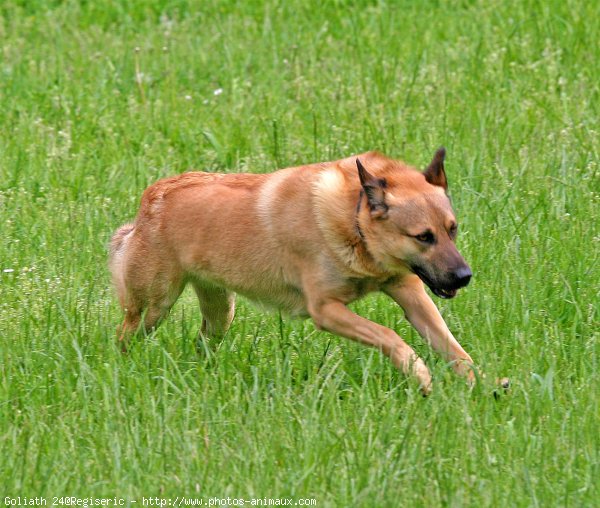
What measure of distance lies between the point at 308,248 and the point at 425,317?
2.23 feet

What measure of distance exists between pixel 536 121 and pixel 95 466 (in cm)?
518

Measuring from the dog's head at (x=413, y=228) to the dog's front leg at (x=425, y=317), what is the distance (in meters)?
0.21

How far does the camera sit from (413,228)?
5.85 meters

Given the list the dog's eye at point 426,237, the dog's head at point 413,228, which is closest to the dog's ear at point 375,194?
the dog's head at point 413,228

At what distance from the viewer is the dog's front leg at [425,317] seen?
6.14 metres

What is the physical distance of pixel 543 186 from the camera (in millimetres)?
8094

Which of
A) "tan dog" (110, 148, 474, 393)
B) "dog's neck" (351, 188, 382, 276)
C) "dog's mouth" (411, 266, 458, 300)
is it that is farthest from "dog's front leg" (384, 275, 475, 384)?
"dog's mouth" (411, 266, 458, 300)

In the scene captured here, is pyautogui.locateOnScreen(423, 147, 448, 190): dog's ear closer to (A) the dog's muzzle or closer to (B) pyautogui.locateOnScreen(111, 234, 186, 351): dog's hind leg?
(A) the dog's muzzle

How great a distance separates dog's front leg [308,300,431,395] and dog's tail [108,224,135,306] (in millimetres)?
1270

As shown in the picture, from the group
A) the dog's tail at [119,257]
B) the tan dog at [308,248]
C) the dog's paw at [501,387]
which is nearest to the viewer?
the dog's paw at [501,387]

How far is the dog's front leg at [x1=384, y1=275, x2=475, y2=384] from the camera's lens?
6.14 meters

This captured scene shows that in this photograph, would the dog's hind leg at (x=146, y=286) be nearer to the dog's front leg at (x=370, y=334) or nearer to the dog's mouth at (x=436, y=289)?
the dog's front leg at (x=370, y=334)

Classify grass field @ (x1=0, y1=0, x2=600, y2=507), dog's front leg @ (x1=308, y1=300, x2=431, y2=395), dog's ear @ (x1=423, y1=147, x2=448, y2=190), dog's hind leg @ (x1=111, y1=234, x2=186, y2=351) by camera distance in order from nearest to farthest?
grass field @ (x1=0, y1=0, x2=600, y2=507) < dog's front leg @ (x1=308, y1=300, x2=431, y2=395) < dog's ear @ (x1=423, y1=147, x2=448, y2=190) < dog's hind leg @ (x1=111, y1=234, x2=186, y2=351)

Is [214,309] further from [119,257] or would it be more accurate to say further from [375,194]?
[375,194]
